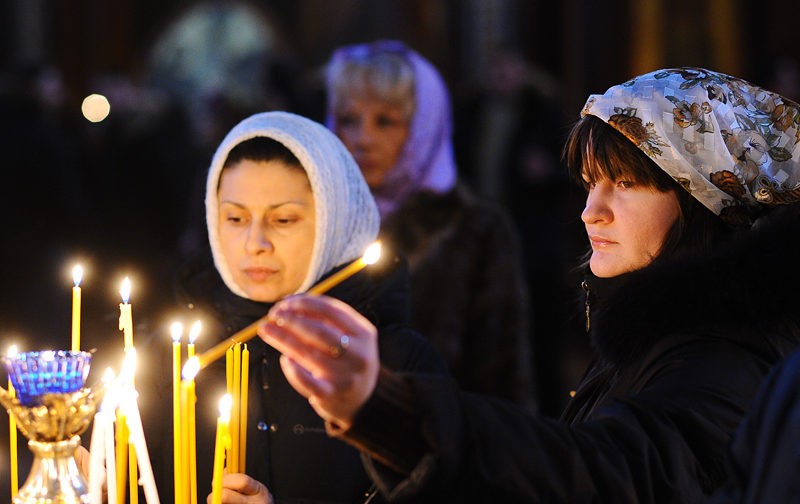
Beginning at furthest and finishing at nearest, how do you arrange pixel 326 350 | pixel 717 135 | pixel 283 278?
1. pixel 283 278
2. pixel 717 135
3. pixel 326 350

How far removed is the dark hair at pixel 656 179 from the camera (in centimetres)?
239

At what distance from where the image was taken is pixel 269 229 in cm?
309

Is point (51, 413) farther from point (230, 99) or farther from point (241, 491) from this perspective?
point (230, 99)

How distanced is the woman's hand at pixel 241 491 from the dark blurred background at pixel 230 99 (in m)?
1.24

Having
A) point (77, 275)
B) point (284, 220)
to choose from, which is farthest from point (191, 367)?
point (284, 220)

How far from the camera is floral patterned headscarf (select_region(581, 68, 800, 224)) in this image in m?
2.34

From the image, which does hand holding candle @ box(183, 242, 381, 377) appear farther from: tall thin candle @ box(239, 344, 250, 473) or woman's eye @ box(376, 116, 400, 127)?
woman's eye @ box(376, 116, 400, 127)

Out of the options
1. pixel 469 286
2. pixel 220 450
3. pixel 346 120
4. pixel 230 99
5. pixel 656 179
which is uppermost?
pixel 230 99

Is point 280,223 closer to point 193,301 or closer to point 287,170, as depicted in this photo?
point 287,170

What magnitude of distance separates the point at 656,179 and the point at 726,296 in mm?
327

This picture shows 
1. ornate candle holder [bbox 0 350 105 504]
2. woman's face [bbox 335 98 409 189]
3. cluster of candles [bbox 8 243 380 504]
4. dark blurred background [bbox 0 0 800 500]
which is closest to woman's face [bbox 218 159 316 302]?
dark blurred background [bbox 0 0 800 500]

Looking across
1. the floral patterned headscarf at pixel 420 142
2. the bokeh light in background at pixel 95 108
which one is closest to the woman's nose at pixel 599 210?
the floral patterned headscarf at pixel 420 142

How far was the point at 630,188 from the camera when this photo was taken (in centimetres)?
242

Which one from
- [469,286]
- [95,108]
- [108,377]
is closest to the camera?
[108,377]
